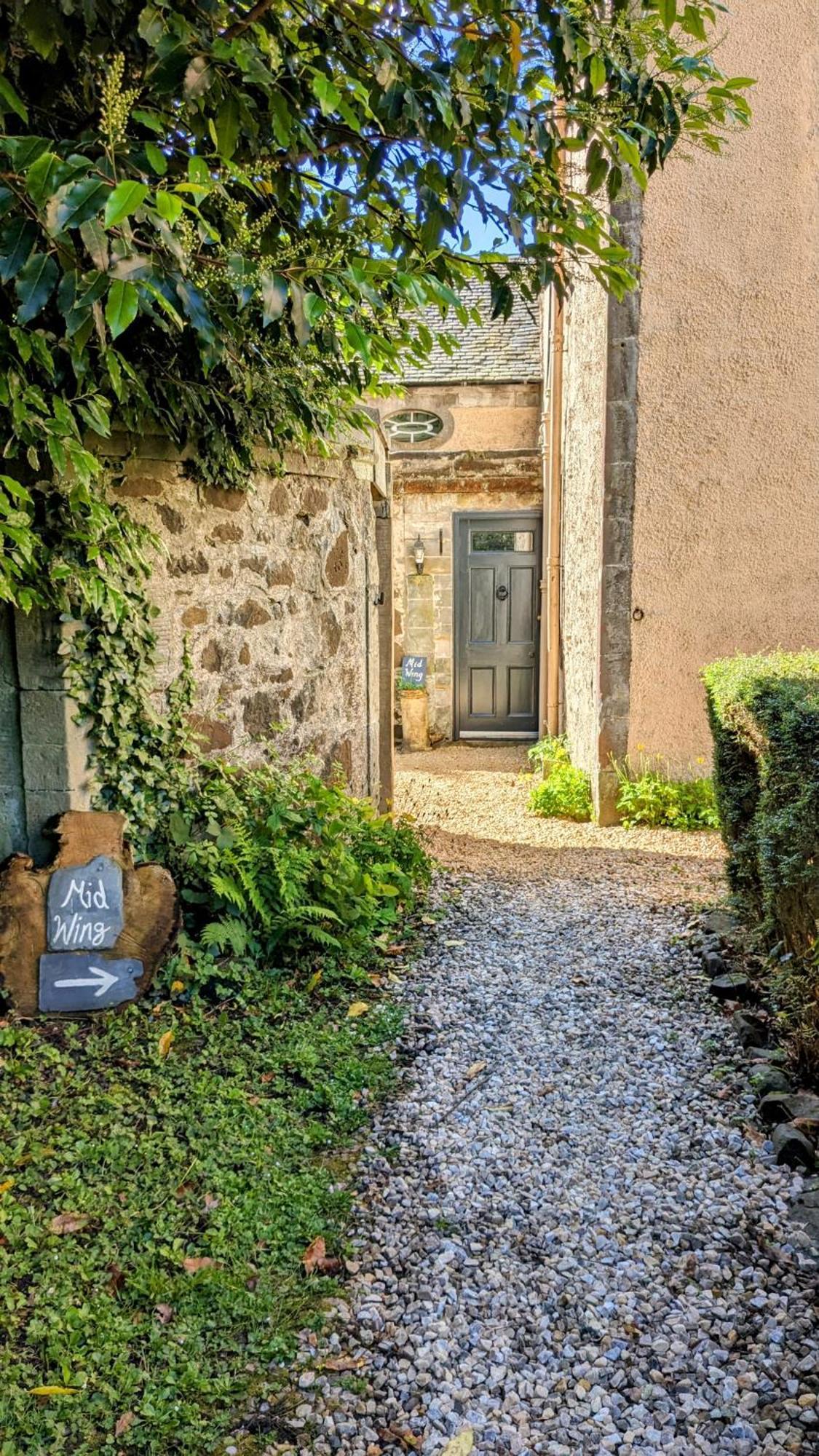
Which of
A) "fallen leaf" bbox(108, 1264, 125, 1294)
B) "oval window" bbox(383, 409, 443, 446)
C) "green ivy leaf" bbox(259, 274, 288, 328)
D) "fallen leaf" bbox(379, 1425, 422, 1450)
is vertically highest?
"oval window" bbox(383, 409, 443, 446)

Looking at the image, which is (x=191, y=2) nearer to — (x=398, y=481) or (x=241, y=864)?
(x=241, y=864)

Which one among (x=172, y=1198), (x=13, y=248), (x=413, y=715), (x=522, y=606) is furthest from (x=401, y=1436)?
(x=522, y=606)

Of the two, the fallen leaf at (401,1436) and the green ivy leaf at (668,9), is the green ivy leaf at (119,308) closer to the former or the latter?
the green ivy leaf at (668,9)

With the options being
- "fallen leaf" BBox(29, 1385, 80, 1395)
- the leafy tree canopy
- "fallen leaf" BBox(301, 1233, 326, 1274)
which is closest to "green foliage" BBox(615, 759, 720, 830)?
the leafy tree canopy

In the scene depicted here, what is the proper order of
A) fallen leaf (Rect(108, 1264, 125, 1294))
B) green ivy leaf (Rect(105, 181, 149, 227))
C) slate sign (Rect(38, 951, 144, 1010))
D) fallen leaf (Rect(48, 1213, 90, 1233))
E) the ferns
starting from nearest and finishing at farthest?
green ivy leaf (Rect(105, 181, 149, 227)), fallen leaf (Rect(108, 1264, 125, 1294)), fallen leaf (Rect(48, 1213, 90, 1233)), slate sign (Rect(38, 951, 144, 1010)), the ferns

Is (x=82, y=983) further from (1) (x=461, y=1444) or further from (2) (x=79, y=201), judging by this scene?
(2) (x=79, y=201)

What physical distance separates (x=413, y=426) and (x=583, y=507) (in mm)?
3817

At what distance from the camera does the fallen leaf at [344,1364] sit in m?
1.70

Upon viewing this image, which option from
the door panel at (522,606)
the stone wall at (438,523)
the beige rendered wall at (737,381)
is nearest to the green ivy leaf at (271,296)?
the beige rendered wall at (737,381)

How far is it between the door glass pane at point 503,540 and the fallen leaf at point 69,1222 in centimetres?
869

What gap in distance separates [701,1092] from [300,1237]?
1295 mm

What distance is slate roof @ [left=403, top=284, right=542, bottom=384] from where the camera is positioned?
32.8 ft

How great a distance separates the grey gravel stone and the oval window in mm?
7831

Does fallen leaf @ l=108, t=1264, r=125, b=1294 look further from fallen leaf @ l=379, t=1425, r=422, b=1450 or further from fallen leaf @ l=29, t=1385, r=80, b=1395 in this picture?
fallen leaf @ l=379, t=1425, r=422, b=1450
